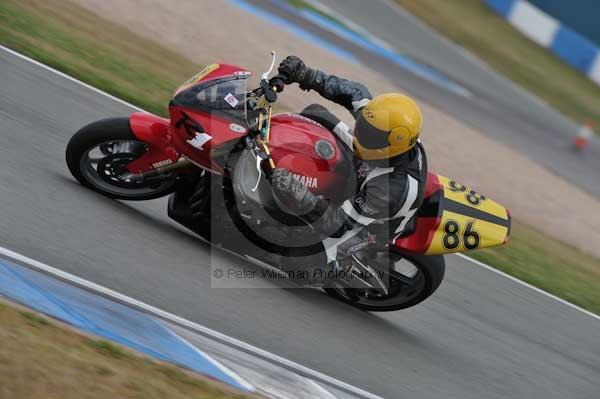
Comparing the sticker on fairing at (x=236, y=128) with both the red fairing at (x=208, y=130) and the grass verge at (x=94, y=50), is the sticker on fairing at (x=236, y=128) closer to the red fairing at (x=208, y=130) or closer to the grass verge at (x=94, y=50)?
the red fairing at (x=208, y=130)

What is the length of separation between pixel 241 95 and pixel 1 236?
1780 millimetres

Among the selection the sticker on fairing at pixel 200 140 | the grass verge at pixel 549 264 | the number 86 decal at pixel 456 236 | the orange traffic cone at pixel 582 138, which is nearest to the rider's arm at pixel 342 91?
the sticker on fairing at pixel 200 140

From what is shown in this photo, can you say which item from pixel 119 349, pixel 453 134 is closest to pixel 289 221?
pixel 119 349

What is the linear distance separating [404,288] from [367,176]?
1.10m

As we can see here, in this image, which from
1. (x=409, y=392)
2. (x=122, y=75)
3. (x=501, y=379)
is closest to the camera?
(x=409, y=392)

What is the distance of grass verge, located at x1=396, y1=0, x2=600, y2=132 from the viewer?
20422 millimetres

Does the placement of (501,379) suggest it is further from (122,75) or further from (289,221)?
(122,75)

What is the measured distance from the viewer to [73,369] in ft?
12.2

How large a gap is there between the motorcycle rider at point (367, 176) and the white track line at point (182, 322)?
997 millimetres

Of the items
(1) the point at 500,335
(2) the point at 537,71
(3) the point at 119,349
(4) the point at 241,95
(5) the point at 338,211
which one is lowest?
(3) the point at 119,349

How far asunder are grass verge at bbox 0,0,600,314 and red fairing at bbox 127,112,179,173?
3305 millimetres

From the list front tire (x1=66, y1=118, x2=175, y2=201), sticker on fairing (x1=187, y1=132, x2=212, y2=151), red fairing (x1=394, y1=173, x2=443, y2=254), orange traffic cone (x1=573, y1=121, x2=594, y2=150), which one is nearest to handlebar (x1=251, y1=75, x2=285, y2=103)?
sticker on fairing (x1=187, y1=132, x2=212, y2=151)

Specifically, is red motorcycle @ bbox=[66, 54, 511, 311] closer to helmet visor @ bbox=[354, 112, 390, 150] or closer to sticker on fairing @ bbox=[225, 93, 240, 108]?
sticker on fairing @ bbox=[225, 93, 240, 108]

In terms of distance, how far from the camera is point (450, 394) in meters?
5.73
